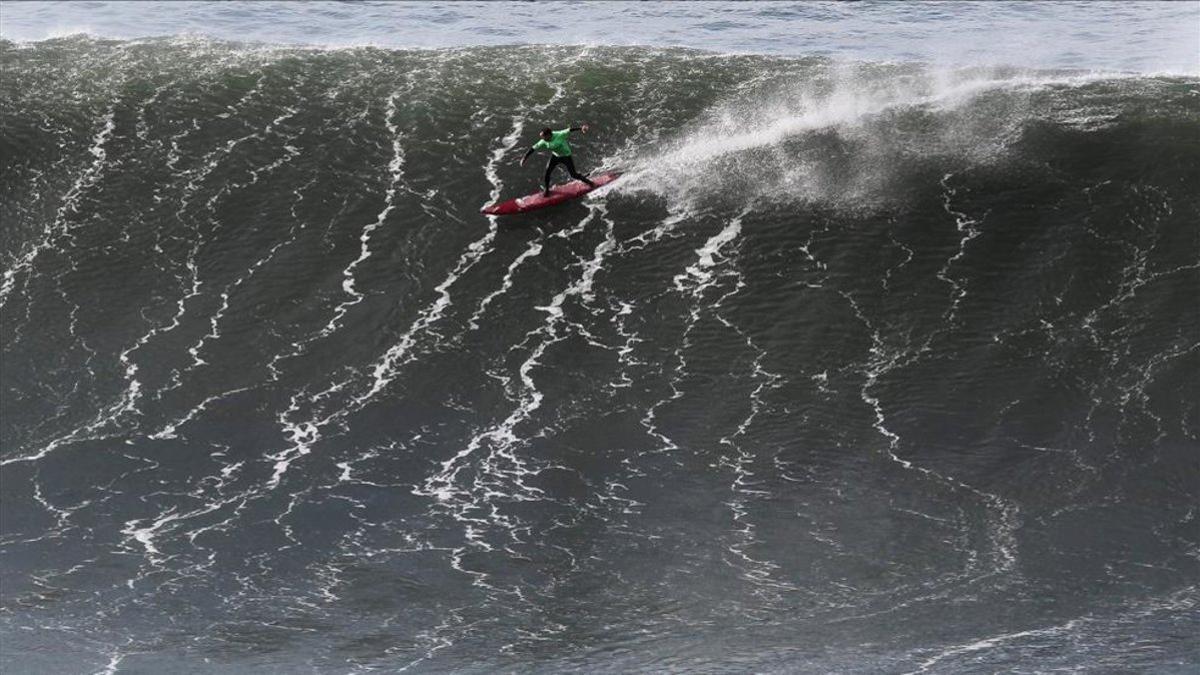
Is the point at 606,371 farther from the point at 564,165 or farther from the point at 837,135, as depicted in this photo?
the point at 837,135

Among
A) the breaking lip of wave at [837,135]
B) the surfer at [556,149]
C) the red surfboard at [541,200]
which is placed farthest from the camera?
the breaking lip of wave at [837,135]

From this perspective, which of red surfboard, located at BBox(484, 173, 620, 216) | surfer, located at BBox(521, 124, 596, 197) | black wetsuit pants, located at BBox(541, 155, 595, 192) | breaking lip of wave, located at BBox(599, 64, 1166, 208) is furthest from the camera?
breaking lip of wave, located at BBox(599, 64, 1166, 208)

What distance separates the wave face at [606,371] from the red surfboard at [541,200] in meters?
0.39

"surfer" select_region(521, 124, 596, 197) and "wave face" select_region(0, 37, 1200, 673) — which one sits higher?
"surfer" select_region(521, 124, 596, 197)

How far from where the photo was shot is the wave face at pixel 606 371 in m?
29.7

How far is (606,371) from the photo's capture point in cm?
3638

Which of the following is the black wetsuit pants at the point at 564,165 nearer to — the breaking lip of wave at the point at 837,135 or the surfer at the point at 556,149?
the surfer at the point at 556,149

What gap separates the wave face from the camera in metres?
29.7

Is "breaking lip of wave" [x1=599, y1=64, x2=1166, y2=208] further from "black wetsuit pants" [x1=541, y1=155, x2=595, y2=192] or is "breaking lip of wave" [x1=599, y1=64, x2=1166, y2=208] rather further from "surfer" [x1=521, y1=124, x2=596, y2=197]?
"surfer" [x1=521, y1=124, x2=596, y2=197]

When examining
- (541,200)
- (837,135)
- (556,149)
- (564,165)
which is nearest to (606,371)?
(541,200)

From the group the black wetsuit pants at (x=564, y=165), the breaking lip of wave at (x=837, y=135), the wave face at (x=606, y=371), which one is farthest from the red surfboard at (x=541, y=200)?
the breaking lip of wave at (x=837, y=135)

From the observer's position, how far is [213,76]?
49.7 m

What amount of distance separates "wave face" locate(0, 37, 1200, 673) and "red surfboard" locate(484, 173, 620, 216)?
0.39 metres

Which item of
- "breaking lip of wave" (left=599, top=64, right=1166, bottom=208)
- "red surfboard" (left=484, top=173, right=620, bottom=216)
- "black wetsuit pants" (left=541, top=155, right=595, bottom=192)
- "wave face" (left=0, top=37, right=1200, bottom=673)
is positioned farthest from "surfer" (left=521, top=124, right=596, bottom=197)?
A: "breaking lip of wave" (left=599, top=64, right=1166, bottom=208)
